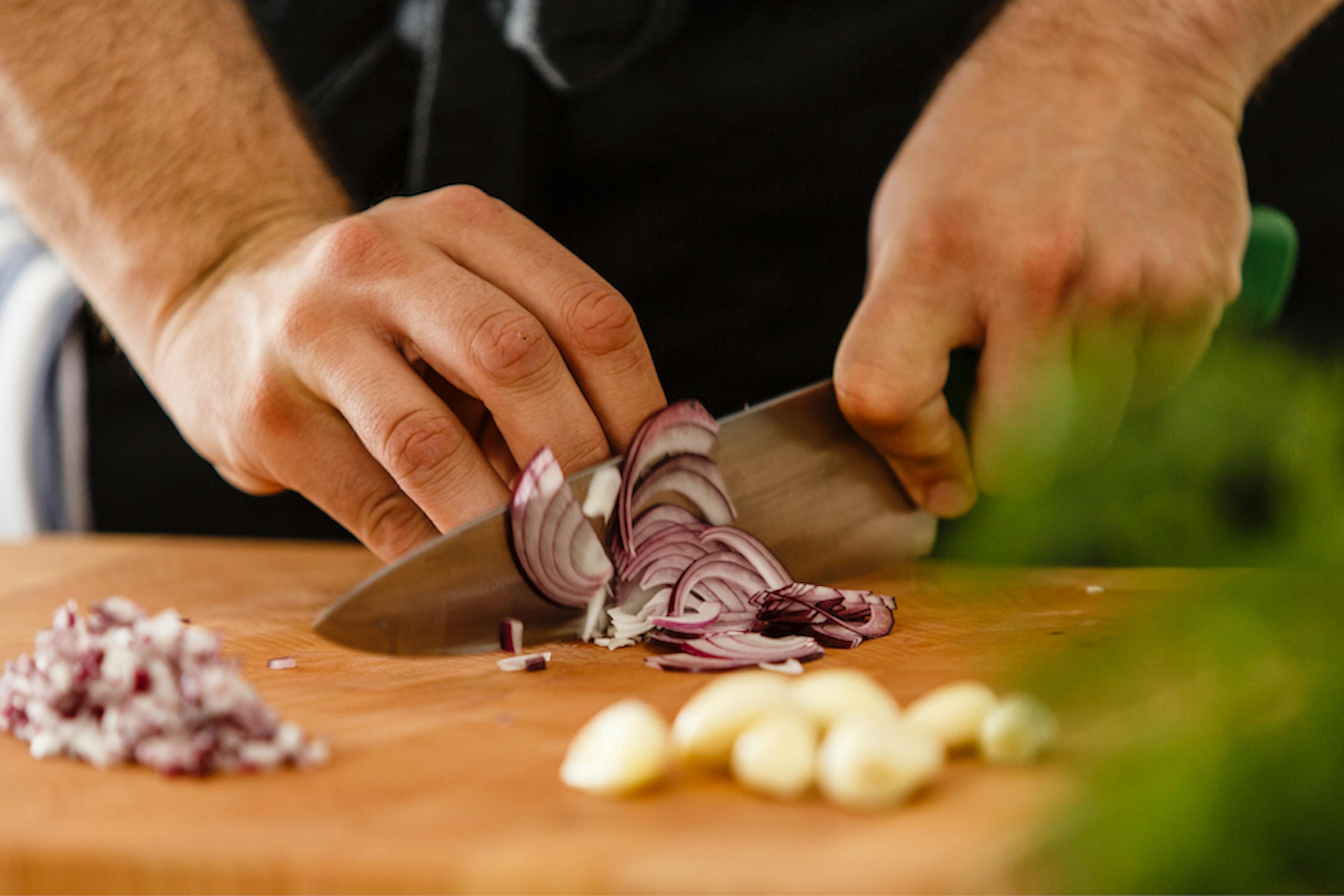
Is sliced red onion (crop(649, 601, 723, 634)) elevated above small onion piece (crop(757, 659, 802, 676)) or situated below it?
above

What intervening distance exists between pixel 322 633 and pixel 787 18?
1.32 meters

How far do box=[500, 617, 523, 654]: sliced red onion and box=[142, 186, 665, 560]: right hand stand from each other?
12 cm

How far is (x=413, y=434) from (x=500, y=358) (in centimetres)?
12

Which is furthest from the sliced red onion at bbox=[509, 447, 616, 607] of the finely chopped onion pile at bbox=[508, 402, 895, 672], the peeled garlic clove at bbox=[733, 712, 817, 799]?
the peeled garlic clove at bbox=[733, 712, 817, 799]

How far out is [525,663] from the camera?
110 cm

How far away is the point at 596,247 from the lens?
2.00 m

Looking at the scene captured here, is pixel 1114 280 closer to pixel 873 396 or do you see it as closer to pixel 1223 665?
pixel 873 396

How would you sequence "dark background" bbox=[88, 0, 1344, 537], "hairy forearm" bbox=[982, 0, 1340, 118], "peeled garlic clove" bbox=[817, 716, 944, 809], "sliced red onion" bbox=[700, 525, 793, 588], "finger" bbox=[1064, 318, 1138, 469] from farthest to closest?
"dark background" bbox=[88, 0, 1344, 537] → "hairy forearm" bbox=[982, 0, 1340, 118] → "finger" bbox=[1064, 318, 1138, 469] → "sliced red onion" bbox=[700, 525, 793, 588] → "peeled garlic clove" bbox=[817, 716, 944, 809]

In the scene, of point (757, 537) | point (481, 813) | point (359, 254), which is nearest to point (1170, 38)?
point (757, 537)

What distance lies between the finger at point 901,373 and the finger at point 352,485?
19.7 inches

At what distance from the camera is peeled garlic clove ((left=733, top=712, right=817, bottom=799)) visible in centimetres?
73

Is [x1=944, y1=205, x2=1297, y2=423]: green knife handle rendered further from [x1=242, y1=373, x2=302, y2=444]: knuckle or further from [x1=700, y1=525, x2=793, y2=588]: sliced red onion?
[x1=242, y1=373, x2=302, y2=444]: knuckle

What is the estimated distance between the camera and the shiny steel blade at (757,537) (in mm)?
1128

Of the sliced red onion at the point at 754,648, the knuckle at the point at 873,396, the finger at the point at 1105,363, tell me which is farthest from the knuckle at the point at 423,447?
the finger at the point at 1105,363
